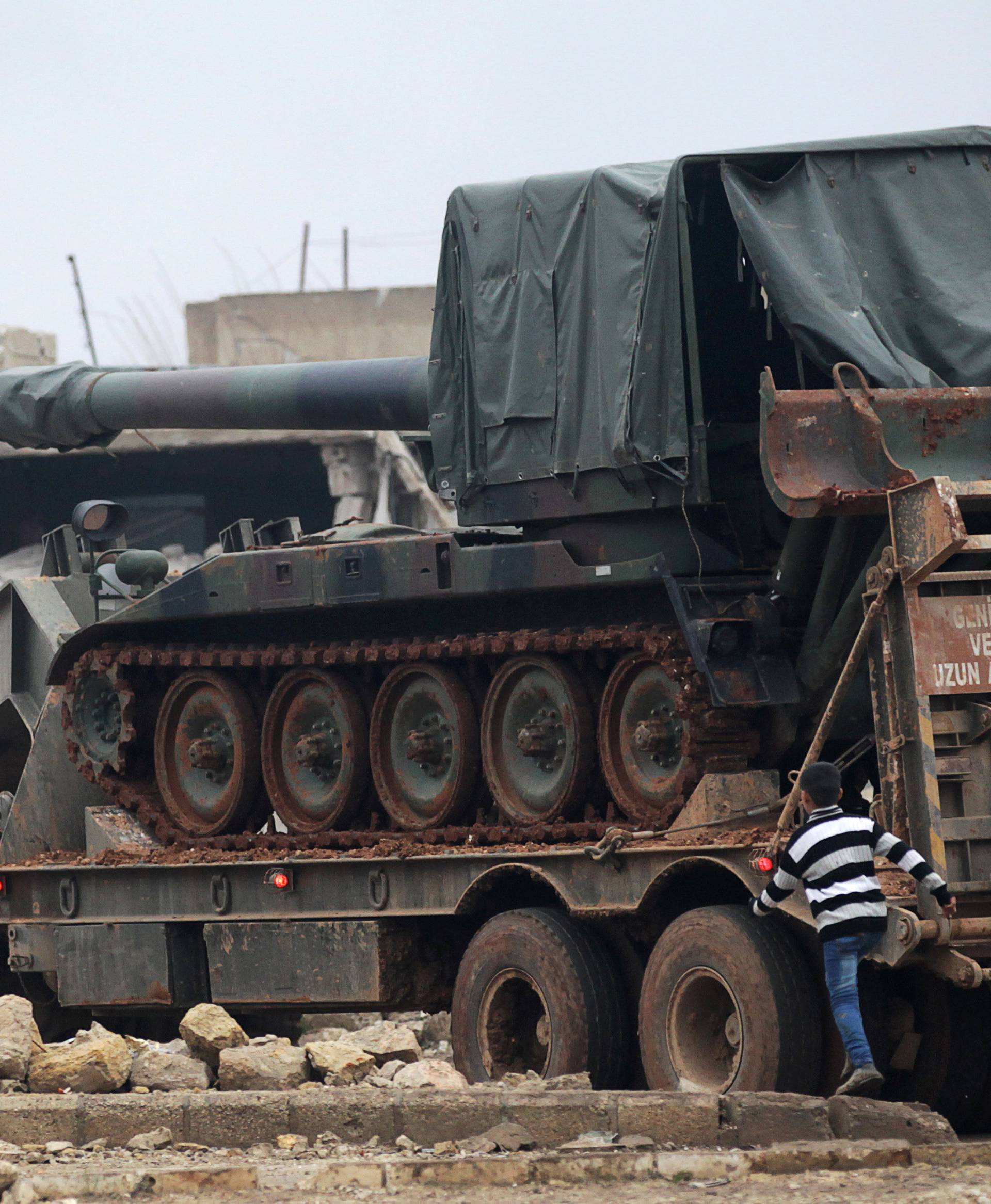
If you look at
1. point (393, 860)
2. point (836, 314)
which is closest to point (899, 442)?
point (836, 314)

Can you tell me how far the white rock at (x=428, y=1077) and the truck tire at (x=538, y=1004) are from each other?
11.7 inches

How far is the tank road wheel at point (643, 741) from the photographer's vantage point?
35.3ft

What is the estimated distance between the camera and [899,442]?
9883mm

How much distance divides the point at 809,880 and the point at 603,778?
87.3 inches

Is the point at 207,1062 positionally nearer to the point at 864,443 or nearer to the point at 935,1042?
the point at 935,1042

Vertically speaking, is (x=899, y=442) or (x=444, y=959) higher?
(x=899, y=442)

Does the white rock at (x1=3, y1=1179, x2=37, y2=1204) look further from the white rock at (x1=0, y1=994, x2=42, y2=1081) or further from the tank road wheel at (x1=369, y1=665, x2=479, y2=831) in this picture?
the tank road wheel at (x1=369, y1=665, x2=479, y2=831)

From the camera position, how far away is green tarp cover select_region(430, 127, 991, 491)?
33.8 feet

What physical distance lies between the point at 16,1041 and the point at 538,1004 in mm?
2613

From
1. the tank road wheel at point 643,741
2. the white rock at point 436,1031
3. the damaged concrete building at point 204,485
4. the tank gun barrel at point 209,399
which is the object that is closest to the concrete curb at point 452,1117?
the tank road wheel at point 643,741

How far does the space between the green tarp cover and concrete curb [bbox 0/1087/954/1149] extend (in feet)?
10.00

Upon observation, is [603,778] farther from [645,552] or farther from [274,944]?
[274,944]

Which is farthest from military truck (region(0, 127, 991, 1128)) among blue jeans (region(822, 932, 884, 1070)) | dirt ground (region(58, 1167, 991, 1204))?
dirt ground (region(58, 1167, 991, 1204))

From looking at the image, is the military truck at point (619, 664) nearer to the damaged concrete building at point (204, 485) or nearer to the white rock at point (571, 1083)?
the white rock at point (571, 1083)
